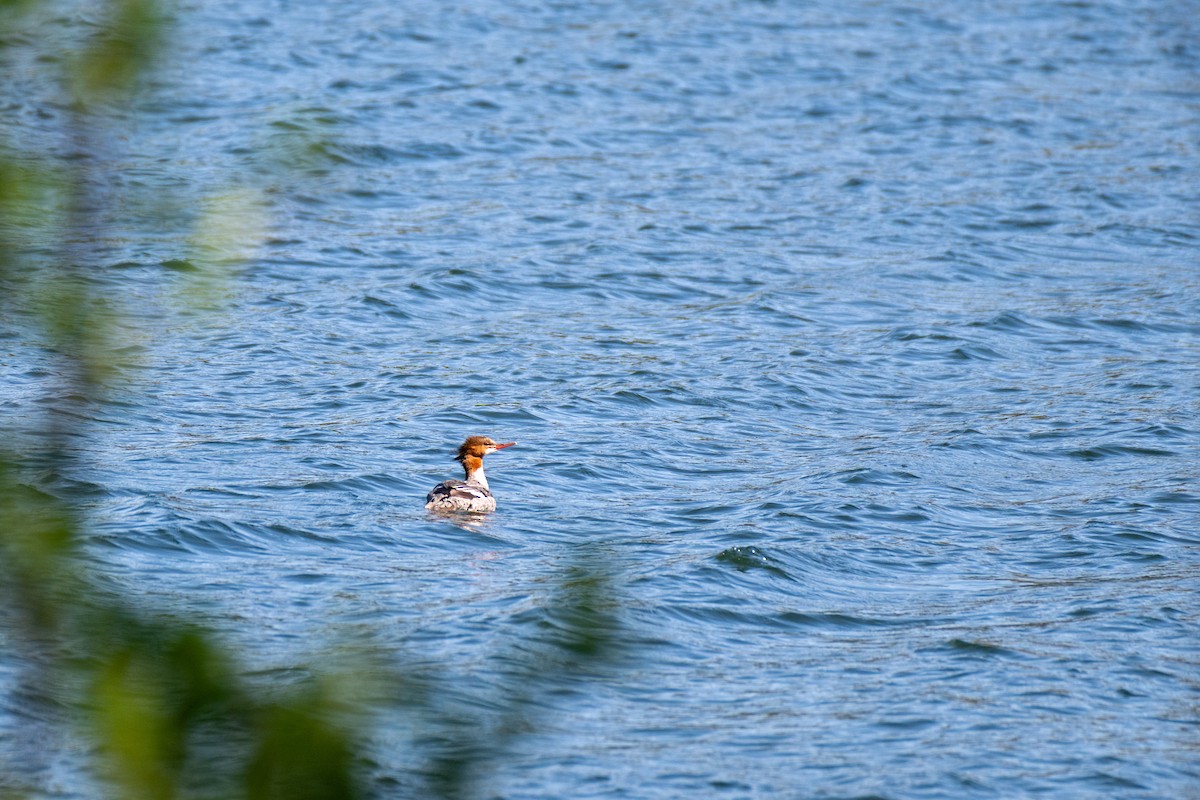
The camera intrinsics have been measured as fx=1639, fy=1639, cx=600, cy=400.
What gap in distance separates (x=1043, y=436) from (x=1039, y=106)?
1142 cm

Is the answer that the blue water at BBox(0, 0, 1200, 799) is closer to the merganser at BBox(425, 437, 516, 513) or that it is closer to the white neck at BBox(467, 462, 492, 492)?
the merganser at BBox(425, 437, 516, 513)

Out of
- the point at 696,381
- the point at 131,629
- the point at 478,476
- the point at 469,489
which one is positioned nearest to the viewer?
the point at 131,629

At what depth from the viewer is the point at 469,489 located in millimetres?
11281

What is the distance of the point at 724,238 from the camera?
60.7 ft

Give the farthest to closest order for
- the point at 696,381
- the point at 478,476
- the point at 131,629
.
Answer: the point at 696,381 → the point at 478,476 → the point at 131,629

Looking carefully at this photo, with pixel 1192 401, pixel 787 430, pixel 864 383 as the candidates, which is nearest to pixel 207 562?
pixel 787 430

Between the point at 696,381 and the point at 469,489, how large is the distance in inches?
150

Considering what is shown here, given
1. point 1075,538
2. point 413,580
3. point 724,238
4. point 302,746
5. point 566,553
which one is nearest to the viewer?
point 302,746

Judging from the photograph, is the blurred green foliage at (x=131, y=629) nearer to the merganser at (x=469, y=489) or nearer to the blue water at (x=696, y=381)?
the blue water at (x=696, y=381)

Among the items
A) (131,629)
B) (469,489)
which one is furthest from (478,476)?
(131,629)

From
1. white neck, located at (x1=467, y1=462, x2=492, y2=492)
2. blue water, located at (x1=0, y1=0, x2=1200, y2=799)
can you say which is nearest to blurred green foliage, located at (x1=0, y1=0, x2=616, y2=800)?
blue water, located at (x1=0, y1=0, x2=1200, y2=799)

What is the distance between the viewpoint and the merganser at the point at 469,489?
11141 millimetres

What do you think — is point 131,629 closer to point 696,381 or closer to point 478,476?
point 478,476

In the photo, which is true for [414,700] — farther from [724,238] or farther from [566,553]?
[724,238]
